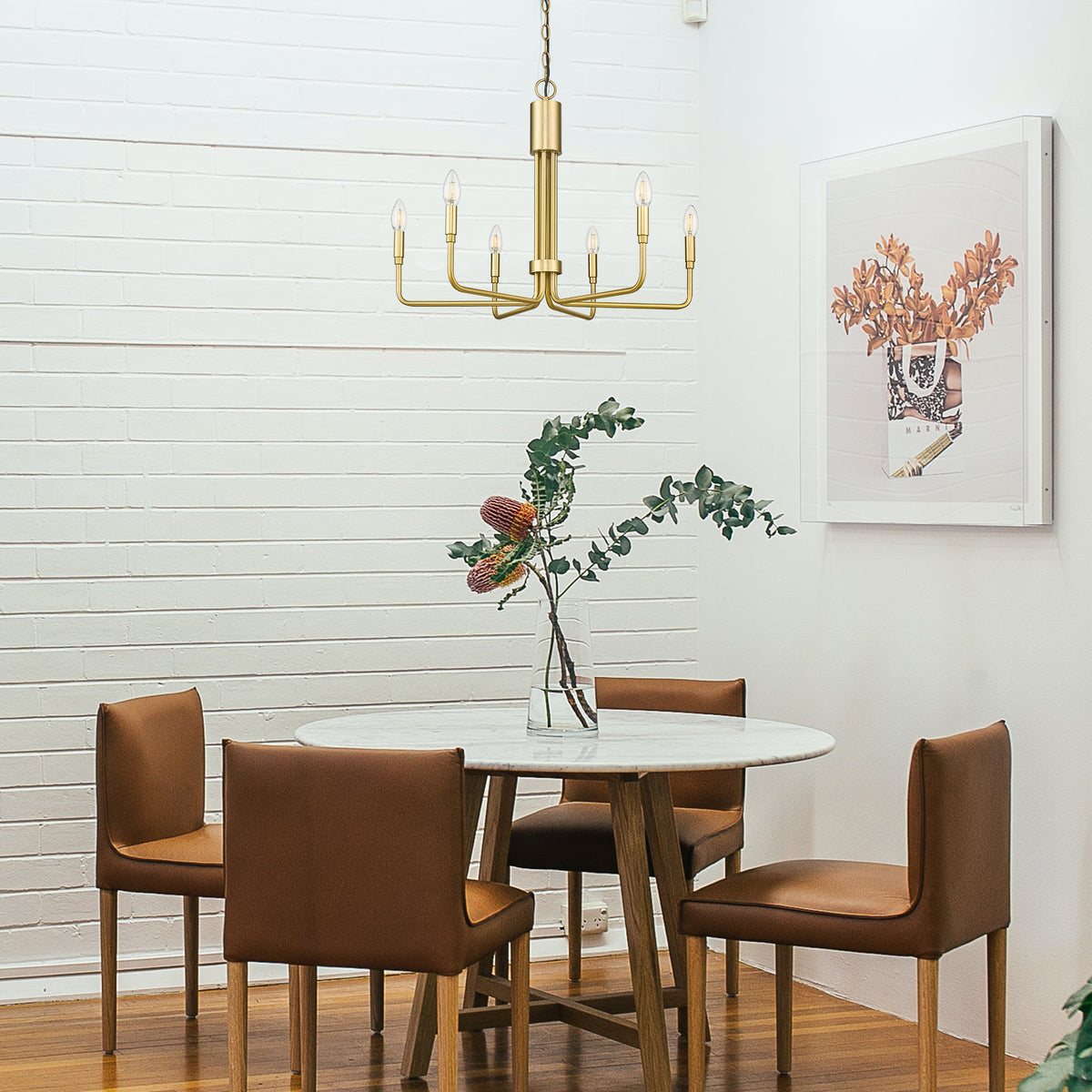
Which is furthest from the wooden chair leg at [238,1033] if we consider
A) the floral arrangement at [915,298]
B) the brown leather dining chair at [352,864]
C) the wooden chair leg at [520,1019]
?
the floral arrangement at [915,298]

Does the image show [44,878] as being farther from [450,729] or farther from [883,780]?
[883,780]

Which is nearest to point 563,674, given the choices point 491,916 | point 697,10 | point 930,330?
point 491,916

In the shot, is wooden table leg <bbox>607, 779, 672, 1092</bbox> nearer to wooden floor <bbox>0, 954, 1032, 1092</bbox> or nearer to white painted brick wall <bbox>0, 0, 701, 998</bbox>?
wooden floor <bbox>0, 954, 1032, 1092</bbox>

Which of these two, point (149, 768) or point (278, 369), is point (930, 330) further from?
point (149, 768)

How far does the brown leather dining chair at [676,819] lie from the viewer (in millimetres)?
3494

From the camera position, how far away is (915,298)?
351 cm

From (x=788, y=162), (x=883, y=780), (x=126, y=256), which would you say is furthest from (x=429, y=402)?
(x=883, y=780)

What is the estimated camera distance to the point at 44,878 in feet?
12.7

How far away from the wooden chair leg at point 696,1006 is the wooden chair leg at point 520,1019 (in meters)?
0.33

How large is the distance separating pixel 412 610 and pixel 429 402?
0.58 m

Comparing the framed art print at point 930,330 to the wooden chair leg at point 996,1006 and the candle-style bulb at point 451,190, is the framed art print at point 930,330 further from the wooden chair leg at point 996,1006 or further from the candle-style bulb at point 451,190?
the candle-style bulb at point 451,190

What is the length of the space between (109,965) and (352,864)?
109cm

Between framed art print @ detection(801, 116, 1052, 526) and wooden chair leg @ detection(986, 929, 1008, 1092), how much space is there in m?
0.89

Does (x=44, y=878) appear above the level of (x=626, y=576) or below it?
below
